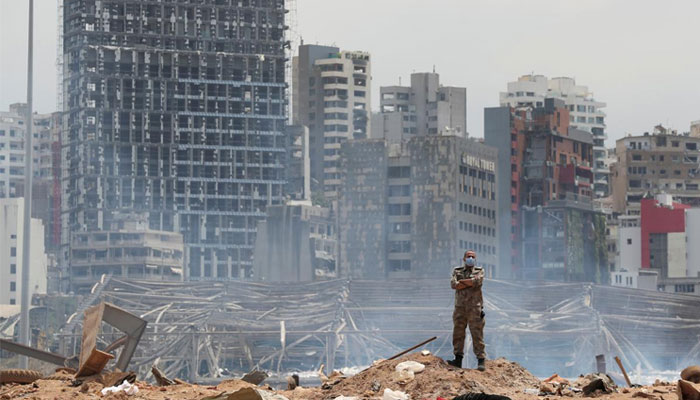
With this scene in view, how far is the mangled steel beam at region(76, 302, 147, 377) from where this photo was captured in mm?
26953

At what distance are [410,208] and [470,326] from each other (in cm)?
17435

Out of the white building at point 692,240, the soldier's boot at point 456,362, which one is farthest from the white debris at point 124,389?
the white building at point 692,240

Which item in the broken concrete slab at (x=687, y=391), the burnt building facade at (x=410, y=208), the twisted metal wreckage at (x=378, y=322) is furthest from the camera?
the burnt building facade at (x=410, y=208)

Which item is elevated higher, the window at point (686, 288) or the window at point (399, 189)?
the window at point (399, 189)

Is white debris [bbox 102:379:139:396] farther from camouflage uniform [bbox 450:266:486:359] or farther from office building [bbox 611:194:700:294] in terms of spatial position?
office building [bbox 611:194:700:294]

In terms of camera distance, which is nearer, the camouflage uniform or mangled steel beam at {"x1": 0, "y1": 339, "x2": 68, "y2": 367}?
the camouflage uniform

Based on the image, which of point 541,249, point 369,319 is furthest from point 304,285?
point 541,249

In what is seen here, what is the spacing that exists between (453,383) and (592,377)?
256 cm

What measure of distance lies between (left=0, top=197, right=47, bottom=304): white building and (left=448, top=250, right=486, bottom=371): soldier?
14013cm

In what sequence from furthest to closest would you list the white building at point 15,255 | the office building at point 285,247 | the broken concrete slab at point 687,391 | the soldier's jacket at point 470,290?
the office building at point 285,247 → the white building at point 15,255 → the soldier's jacket at point 470,290 → the broken concrete slab at point 687,391

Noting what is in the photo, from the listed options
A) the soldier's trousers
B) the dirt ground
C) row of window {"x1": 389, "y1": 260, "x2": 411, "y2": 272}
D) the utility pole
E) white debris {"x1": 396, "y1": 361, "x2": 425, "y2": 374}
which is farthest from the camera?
row of window {"x1": 389, "y1": 260, "x2": 411, "y2": 272}

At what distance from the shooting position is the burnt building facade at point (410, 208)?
19400 centimetres

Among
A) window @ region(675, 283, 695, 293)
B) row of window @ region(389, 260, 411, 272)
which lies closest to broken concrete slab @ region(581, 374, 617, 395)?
window @ region(675, 283, 695, 293)

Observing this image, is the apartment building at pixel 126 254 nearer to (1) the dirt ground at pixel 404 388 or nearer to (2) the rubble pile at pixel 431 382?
(1) the dirt ground at pixel 404 388
